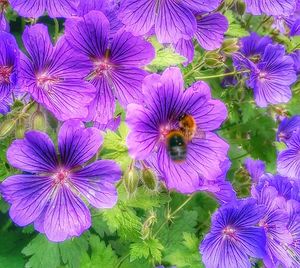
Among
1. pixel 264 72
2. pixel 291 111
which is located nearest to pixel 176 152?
pixel 264 72

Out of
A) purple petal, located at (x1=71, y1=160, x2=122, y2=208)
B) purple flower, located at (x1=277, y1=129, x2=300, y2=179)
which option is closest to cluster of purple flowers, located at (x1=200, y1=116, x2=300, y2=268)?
purple flower, located at (x1=277, y1=129, x2=300, y2=179)

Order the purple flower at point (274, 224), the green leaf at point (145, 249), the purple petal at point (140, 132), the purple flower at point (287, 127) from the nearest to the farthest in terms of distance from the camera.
→ the purple petal at point (140, 132), the green leaf at point (145, 249), the purple flower at point (274, 224), the purple flower at point (287, 127)

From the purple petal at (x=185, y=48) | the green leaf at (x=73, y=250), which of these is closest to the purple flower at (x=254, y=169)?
the purple petal at (x=185, y=48)

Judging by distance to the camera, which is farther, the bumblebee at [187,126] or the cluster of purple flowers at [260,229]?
the cluster of purple flowers at [260,229]

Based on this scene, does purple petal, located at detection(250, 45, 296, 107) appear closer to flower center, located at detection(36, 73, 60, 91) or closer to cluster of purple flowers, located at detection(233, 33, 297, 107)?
cluster of purple flowers, located at detection(233, 33, 297, 107)

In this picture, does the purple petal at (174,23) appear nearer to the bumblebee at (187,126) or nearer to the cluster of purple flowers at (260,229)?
the bumblebee at (187,126)
